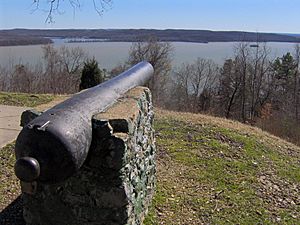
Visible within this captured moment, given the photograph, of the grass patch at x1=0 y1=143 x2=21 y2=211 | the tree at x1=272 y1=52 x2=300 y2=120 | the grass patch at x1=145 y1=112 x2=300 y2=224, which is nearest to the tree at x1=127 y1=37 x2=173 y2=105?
the tree at x1=272 y1=52 x2=300 y2=120

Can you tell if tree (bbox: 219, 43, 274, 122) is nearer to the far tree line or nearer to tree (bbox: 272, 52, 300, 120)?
the far tree line

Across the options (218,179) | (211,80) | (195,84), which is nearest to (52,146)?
(218,179)

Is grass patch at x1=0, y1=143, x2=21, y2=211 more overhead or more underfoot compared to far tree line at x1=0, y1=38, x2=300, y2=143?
more overhead

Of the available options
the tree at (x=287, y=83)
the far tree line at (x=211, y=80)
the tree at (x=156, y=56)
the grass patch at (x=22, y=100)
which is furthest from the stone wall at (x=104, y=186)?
the tree at (x=156, y=56)

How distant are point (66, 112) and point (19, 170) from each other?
0.59 m

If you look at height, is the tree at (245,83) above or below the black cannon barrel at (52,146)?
below

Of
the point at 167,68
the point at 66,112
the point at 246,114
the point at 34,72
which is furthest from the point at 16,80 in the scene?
the point at 66,112

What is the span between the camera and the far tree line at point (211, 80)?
31094mm

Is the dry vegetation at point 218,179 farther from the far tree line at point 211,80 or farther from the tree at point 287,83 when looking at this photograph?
the tree at point 287,83

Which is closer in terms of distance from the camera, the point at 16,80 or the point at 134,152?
the point at 134,152

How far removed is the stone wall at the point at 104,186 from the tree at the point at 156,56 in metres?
31.8

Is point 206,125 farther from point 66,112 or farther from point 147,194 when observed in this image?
point 66,112

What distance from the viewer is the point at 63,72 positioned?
3206 cm

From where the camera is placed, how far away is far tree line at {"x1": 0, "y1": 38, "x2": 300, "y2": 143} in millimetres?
31094
